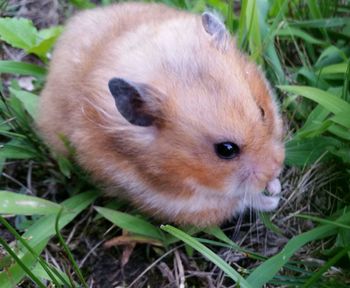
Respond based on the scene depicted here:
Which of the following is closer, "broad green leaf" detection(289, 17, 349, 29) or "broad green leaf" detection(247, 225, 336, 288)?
"broad green leaf" detection(247, 225, 336, 288)

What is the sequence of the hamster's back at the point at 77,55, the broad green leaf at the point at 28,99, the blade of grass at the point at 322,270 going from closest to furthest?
the blade of grass at the point at 322,270 < the hamster's back at the point at 77,55 < the broad green leaf at the point at 28,99

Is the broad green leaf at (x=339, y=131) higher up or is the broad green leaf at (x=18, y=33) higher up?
the broad green leaf at (x=18, y=33)

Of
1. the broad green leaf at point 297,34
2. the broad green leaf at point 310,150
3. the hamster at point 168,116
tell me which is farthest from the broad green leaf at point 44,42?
the broad green leaf at point 310,150

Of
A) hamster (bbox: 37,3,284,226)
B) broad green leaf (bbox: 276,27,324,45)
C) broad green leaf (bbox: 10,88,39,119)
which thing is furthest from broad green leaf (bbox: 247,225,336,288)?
broad green leaf (bbox: 10,88,39,119)

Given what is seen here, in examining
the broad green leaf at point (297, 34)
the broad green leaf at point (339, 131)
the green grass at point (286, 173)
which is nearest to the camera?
the green grass at point (286, 173)

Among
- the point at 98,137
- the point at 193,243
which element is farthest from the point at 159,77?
the point at 193,243

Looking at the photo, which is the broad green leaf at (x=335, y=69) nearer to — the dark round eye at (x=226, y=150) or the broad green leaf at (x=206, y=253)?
the dark round eye at (x=226, y=150)

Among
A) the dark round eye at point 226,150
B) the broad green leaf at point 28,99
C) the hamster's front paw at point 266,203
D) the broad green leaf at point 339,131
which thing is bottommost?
the hamster's front paw at point 266,203

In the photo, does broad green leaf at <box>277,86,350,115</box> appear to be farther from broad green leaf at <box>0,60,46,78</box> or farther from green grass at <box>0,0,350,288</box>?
broad green leaf at <box>0,60,46,78</box>
